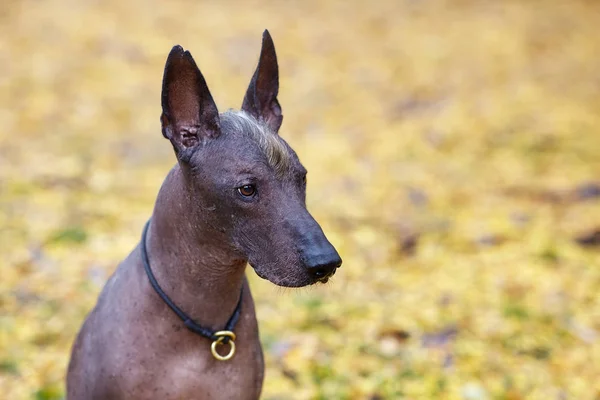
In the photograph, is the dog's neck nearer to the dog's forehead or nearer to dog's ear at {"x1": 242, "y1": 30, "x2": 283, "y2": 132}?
the dog's forehead

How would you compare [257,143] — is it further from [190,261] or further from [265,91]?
[190,261]

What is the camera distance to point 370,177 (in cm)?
800

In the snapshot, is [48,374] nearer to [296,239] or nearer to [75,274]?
[75,274]

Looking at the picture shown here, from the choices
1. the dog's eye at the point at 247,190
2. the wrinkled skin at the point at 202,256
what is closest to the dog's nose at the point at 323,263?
the wrinkled skin at the point at 202,256

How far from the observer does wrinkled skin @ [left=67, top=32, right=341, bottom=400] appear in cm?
224

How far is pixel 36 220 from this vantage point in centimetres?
648

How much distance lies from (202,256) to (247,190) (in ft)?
1.12

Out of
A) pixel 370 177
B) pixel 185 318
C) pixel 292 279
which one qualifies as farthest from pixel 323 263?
pixel 370 177

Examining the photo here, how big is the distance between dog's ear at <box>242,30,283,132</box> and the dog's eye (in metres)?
0.37

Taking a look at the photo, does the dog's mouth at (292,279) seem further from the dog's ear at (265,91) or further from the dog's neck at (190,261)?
the dog's ear at (265,91)

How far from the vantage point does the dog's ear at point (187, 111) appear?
226 centimetres

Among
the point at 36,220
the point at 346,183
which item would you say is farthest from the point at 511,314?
the point at 36,220

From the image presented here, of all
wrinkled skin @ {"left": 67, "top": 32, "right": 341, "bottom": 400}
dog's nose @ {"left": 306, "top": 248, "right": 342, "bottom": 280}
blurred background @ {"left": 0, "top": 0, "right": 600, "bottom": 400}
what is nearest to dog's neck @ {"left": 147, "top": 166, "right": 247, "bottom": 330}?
wrinkled skin @ {"left": 67, "top": 32, "right": 341, "bottom": 400}

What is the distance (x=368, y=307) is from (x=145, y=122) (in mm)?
4779
